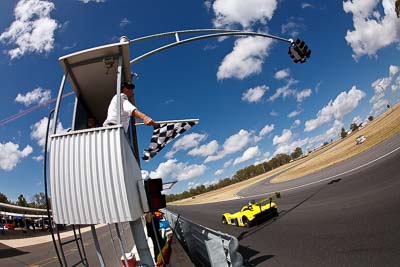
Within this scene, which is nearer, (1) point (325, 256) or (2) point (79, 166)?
(2) point (79, 166)

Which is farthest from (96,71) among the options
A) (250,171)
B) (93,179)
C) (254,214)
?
(250,171)

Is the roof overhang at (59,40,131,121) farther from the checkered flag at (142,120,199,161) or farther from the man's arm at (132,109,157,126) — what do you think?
the checkered flag at (142,120,199,161)

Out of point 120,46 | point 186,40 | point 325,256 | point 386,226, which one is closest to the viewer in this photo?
point 120,46

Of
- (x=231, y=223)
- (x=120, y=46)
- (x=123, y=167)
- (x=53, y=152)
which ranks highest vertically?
(x=120, y=46)

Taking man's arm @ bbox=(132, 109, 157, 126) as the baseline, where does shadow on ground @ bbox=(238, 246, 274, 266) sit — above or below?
below

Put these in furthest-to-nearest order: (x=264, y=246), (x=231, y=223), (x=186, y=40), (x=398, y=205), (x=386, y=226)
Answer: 1. (x=231, y=223)
2. (x=186, y=40)
3. (x=264, y=246)
4. (x=398, y=205)
5. (x=386, y=226)

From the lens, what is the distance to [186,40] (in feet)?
30.5

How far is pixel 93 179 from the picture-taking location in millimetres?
2938

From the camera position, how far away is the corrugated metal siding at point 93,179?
290 cm

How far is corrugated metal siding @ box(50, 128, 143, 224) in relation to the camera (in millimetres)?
2896

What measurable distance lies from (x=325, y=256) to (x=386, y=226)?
150 cm

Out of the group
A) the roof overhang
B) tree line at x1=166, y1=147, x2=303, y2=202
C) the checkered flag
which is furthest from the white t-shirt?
tree line at x1=166, y1=147, x2=303, y2=202

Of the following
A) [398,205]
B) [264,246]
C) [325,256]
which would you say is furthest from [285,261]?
[398,205]

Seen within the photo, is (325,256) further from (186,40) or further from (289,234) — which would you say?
(186,40)
